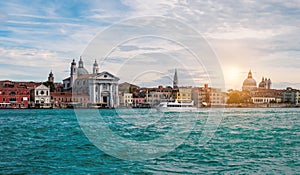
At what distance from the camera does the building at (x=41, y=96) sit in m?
68.3

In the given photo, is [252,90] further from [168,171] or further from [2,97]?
[168,171]

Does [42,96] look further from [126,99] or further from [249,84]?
[249,84]

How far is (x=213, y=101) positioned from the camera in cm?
8169

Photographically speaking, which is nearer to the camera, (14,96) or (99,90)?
(14,96)

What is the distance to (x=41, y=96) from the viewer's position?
226 ft

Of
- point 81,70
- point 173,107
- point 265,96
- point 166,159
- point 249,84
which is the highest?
point 81,70

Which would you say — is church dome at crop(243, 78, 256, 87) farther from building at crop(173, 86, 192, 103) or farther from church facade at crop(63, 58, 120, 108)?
building at crop(173, 86, 192, 103)

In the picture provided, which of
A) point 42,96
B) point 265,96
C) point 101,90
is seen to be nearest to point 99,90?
point 101,90

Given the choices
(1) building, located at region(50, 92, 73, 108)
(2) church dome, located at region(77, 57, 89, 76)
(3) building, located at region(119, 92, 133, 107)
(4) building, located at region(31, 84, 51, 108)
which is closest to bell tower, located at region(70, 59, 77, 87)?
(2) church dome, located at region(77, 57, 89, 76)

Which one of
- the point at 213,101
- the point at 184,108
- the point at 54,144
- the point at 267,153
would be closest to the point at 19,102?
the point at 184,108

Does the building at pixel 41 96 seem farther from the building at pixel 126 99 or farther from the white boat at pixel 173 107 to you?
the white boat at pixel 173 107

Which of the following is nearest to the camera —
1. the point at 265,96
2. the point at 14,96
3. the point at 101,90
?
the point at 14,96

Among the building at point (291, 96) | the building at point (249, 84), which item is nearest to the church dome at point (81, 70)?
the building at point (249, 84)

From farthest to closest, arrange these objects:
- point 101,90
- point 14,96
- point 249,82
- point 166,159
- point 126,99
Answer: point 249,82 → point 126,99 → point 101,90 → point 14,96 → point 166,159
